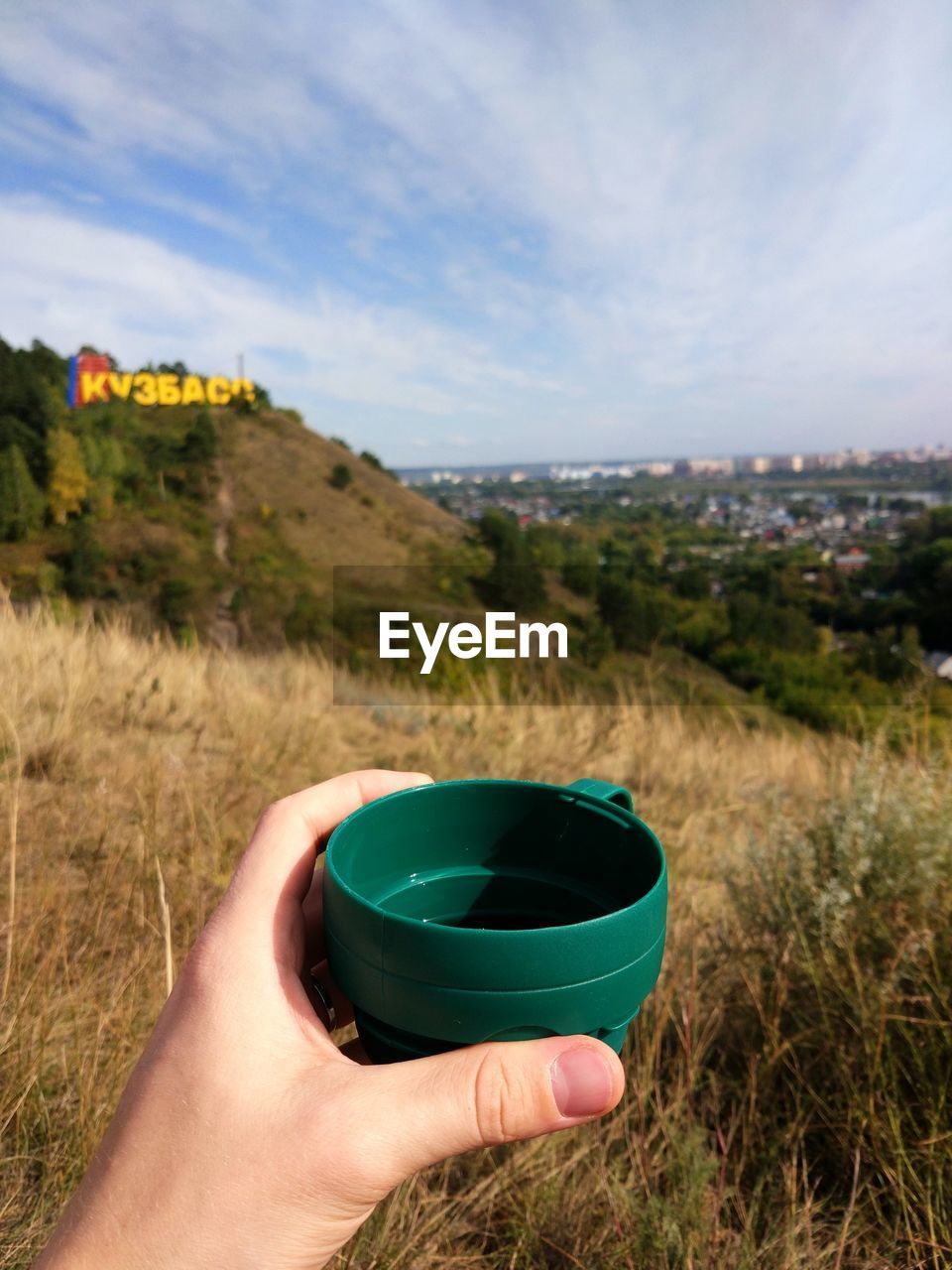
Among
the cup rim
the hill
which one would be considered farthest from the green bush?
the hill

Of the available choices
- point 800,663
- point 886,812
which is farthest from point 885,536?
point 886,812

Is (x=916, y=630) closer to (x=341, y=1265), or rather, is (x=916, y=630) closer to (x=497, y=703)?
(x=497, y=703)

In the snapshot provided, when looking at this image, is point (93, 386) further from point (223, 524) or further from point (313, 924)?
point (313, 924)

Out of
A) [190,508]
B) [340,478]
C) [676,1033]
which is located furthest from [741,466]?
[676,1033]

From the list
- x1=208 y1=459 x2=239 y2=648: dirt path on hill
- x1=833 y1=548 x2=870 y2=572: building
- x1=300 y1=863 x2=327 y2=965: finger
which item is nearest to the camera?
x1=300 y1=863 x2=327 y2=965: finger

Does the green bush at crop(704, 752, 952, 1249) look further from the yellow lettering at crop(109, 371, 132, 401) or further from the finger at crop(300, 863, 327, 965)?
the yellow lettering at crop(109, 371, 132, 401)
